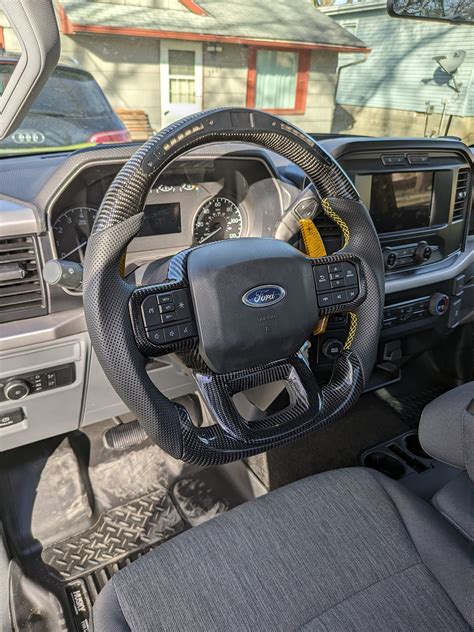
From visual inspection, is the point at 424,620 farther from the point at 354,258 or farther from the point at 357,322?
the point at 354,258

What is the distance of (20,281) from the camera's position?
59.6 inches

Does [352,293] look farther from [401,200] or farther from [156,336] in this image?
[401,200]

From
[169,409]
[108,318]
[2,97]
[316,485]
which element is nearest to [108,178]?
[2,97]

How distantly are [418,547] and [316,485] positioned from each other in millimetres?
256

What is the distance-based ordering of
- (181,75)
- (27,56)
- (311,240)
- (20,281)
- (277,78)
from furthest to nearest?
1. (277,78)
2. (181,75)
3. (20,281)
4. (311,240)
5. (27,56)

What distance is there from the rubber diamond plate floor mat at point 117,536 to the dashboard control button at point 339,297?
47.8 inches

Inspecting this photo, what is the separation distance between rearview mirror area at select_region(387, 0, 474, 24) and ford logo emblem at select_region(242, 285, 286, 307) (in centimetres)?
123

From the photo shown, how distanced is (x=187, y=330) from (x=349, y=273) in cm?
44

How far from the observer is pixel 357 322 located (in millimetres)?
1332

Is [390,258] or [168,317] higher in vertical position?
[168,317]

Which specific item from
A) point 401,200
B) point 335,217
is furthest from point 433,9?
point 335,217

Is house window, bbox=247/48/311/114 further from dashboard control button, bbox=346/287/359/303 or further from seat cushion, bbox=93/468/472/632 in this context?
seat cushion, bbox=93/468/472/632

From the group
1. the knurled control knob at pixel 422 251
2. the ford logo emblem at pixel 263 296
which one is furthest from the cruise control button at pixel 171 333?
the knurled control knob at pixel 422 251

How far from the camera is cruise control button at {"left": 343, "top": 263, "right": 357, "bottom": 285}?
1.29 metres
